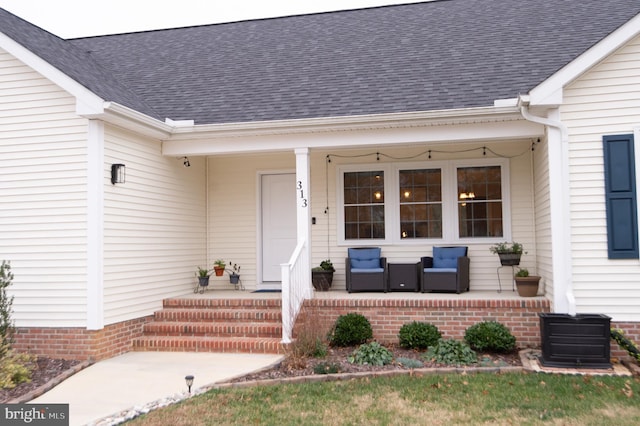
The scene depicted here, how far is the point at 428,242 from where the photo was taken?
9219 mm

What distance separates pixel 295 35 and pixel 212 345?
703 cm

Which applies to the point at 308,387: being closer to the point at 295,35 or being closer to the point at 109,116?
the point at 109,116

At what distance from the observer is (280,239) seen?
32.5 feet

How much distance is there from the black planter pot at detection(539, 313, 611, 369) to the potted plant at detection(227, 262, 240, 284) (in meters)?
5.33

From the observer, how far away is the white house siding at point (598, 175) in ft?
21.4

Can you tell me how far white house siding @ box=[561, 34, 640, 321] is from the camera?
652cm

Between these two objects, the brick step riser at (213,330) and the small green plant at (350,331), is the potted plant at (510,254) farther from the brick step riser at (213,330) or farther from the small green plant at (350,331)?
the brick step riser at (213,330)

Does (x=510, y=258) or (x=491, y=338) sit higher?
(x=510, y=258)

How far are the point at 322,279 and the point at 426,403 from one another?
4256 mm

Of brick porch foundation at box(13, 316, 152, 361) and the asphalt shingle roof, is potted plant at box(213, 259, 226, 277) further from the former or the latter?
brick porch foundation at box(13, 316, 152, 361)

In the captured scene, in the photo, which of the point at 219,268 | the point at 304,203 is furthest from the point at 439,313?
the point at 219,268

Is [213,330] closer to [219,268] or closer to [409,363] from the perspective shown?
[219,268]

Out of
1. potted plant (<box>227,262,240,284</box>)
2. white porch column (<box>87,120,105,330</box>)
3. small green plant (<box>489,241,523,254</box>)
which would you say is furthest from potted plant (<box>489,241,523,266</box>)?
white porch column (<box>87,120,105,330</box>)

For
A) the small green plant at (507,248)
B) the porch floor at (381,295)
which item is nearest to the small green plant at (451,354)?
the porch floor at (381,295)
